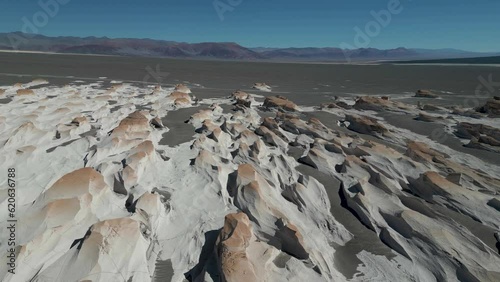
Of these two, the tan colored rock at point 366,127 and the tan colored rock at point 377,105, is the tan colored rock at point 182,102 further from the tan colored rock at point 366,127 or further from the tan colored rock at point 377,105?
the tan colored rock at point 377,105

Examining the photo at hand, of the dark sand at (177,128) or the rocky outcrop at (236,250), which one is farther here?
the dark sand at (177,128)

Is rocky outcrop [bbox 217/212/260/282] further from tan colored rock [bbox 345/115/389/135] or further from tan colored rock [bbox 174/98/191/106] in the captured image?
tan colored rock [bbox 174/98/191/106]

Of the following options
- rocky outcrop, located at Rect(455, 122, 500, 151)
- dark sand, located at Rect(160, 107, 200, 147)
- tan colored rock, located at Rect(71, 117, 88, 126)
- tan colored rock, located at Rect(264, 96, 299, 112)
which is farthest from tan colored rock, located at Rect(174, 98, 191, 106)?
rocky outcrop, located at Rect(455, 122, 500, 151)

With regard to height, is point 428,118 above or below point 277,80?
above

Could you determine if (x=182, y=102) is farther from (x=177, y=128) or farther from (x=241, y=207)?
(x=241, y=207)

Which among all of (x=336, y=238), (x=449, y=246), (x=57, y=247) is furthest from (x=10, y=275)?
(x=449, y=246)

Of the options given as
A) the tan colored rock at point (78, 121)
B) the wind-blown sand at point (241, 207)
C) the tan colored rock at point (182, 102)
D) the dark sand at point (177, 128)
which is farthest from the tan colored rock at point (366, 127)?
the tan colored rock at point (78, 121)

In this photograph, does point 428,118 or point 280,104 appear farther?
point 280,104

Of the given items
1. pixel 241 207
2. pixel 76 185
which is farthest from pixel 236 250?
pixel 76 185
